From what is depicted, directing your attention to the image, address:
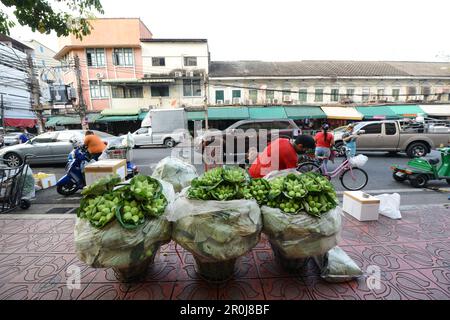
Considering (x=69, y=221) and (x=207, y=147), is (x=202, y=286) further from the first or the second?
(x=207, y=147)

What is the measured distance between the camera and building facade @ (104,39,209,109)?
19.0 metres

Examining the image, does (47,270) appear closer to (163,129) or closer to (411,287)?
(411,287)

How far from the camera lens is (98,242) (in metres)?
1.75

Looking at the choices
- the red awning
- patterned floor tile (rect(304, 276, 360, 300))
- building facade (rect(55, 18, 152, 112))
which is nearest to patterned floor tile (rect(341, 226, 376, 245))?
patterned floor tile (rect(304, 276, 360, 300))

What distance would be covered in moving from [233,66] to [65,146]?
16.7 meters

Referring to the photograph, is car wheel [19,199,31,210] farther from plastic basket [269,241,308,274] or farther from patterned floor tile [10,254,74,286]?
plastic basket [269,241,308,274]

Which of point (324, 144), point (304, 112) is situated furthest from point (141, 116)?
point (324, 144)

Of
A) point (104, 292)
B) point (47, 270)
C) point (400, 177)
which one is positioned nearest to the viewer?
point (104, 292)

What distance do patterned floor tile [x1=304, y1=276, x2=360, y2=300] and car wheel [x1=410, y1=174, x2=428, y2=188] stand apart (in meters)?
5.10

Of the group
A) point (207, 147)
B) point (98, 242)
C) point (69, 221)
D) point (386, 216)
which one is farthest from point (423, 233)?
point (207, 147)

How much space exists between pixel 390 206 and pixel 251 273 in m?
2.92

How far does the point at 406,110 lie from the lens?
18141 millimetres

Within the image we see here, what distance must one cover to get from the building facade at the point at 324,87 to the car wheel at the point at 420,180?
14.3 meters

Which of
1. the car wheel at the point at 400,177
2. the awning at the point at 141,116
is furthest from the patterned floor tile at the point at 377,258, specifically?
the awning at the point at 141,116
